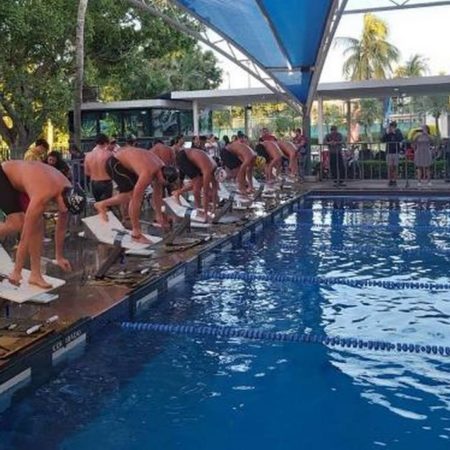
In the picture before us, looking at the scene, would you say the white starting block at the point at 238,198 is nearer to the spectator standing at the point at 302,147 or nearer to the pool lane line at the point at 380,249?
the pool lane line at the point at 380,249

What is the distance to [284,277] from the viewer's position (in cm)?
722

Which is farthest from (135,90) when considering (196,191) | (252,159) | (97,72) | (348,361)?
(348,361)

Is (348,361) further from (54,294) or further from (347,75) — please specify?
(347,75)

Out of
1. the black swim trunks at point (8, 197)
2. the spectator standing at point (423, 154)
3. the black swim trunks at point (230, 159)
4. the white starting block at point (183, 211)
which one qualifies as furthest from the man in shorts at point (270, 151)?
the black swim trunks at point (8, 197)

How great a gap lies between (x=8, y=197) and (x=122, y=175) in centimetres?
267

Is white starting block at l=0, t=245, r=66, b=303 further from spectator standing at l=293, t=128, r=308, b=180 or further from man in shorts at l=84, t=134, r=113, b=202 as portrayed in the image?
spectator standing at l=293, t=128, r=308, b=180

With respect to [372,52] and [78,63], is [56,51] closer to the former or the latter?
[78,63]

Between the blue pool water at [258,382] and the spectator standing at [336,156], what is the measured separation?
9.44 meters

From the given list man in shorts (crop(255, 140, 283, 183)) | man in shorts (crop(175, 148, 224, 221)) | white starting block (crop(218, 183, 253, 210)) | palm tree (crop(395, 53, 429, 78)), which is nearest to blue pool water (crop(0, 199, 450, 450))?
man in shorts (crop(175, 148, 224, 221))

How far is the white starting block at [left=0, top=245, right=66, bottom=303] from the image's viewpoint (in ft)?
16.2

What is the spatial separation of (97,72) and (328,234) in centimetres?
1255

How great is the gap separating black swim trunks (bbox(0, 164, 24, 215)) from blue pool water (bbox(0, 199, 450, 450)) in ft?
4.02

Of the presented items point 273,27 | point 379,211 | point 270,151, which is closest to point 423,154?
point 379,211

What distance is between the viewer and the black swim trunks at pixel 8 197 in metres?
5.17
